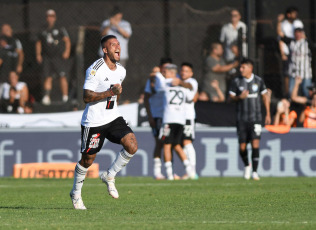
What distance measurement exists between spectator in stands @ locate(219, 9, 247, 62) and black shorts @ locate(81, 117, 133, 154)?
9.22m

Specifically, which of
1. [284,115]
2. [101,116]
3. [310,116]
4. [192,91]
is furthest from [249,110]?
[101,116]

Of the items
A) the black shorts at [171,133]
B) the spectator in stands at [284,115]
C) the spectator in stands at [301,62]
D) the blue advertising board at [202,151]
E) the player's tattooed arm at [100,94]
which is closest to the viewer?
the player's tattooed arm at [100,94]

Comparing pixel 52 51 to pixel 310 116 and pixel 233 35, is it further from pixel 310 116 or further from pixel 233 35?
pixel 310 116

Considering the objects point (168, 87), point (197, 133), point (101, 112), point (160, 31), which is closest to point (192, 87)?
point (168, 87)

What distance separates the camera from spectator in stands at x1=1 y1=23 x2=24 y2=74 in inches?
813

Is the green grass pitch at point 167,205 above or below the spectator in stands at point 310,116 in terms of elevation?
below

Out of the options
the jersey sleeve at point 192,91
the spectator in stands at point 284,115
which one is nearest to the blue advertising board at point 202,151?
the spectator in stands at point 284,115

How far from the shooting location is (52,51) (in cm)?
2091

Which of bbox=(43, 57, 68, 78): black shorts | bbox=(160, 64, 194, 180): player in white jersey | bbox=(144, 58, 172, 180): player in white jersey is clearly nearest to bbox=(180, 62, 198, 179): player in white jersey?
bbox=(160, 64, 194, 180): player in white jersey

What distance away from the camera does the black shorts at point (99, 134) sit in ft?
35.5

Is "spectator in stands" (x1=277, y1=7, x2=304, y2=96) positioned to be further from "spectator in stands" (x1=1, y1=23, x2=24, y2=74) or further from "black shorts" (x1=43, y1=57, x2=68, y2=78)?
"spectator in stands" (x1=1, y1=23, x2=24, y2=74)

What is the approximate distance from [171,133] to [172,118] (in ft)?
1.00

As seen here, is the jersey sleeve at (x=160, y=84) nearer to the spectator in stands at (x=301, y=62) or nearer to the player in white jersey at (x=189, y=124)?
the player in white jersey at (x=189, y=124)

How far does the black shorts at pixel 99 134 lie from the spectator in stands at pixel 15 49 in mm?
10101
